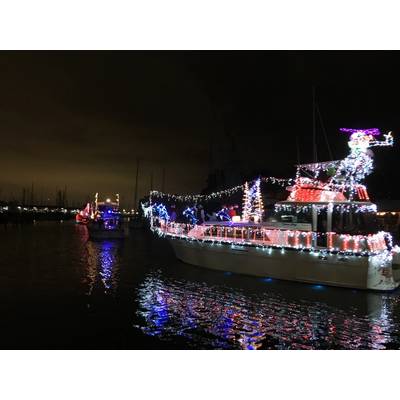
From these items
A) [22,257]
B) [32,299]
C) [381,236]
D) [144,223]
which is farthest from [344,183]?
[144,223]

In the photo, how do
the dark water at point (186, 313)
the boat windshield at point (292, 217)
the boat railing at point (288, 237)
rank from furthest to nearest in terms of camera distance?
1. the boat windshield at point (292, 217)
2. the boat railing at point (288, 237)
3. the dark water at point (186, 313)

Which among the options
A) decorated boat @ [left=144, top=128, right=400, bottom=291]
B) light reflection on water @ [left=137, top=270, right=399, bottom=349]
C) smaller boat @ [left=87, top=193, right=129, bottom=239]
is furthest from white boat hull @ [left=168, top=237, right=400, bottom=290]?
smaller boat @ [left=87, top=193, right=129, bottom=239]

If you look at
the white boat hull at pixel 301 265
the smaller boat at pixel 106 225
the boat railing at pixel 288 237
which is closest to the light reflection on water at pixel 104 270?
the boat railing at pixel 288 237

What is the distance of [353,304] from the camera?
14.9 metres

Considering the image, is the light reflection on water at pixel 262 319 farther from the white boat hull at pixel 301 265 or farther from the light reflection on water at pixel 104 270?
the light reflection on water at pixel 104 270

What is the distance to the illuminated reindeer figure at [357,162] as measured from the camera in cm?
1906

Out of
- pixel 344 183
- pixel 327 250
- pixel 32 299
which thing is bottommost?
pixel 32 299

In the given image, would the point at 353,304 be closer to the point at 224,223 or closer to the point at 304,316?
the point at 304,316

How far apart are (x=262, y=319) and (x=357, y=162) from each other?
10074 mm

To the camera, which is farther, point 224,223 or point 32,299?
point 224,223

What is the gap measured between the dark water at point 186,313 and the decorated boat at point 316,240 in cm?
68

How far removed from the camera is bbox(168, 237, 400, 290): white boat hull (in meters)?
17.0

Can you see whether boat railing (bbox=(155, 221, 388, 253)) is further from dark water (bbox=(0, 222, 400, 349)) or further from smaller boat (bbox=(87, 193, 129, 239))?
smaller boat (bbox=(87, 193, 129, 239))

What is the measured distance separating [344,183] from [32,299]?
48.2ft
